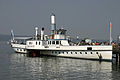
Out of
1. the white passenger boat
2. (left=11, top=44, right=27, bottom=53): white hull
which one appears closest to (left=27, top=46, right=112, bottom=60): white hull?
the white passenger boat

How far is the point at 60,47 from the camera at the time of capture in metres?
46.9

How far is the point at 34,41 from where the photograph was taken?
51.7 m

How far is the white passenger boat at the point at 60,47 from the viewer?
141 feet

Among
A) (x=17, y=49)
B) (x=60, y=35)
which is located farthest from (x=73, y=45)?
(x=17, y=49)

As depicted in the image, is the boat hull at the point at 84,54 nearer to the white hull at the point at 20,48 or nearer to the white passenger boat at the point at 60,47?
the white passenger boat at the point at 60,47

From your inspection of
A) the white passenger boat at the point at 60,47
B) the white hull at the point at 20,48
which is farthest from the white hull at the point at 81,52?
the white hull at the point at 20,48

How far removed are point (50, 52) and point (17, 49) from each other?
1301 centimetres

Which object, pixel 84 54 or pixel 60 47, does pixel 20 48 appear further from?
pixel 84 54

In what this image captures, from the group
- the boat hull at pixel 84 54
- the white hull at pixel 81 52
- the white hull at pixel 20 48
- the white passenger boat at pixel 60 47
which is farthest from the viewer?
the white hull at pixel 20 48

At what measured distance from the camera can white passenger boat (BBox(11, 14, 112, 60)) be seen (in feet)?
141

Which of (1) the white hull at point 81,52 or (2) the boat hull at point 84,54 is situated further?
(2) the boat hull at point 84,54

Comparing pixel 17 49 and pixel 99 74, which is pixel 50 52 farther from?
pixel 99 74

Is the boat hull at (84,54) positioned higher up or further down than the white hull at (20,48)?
further down

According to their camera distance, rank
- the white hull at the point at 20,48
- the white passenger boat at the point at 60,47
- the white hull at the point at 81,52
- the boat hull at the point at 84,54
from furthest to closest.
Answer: the white hull at the point at 20,48
the white passenger boat at the point at 60,47
the boat hull at the point at 84,54
the white hull at the point at 81,52
